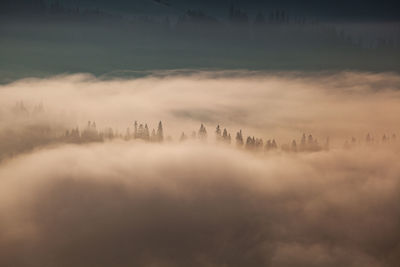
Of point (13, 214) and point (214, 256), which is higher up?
point (13, 214)

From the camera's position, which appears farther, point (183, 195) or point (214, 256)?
point (183, 195)

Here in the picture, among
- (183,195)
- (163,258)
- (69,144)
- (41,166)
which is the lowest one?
(163,258)

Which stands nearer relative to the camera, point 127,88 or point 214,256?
point 214,256

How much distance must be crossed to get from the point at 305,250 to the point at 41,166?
102ft

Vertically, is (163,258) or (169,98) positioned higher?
(169,98)

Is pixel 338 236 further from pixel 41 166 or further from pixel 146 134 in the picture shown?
pixel 41 166

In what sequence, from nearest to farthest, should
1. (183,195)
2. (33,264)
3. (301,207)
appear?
(33,264)
(301,207)
(183,195)

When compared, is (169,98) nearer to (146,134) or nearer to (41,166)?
(146,134)

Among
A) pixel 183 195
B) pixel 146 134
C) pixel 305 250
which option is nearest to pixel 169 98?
pixel 146 134

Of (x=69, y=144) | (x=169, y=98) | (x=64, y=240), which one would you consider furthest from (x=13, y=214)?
(x=169, y=98)

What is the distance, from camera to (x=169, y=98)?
49375 mm

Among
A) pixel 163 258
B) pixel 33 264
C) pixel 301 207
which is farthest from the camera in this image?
pixel 301 207

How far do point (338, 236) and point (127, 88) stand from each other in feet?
87.4

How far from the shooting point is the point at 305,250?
1687 inches
